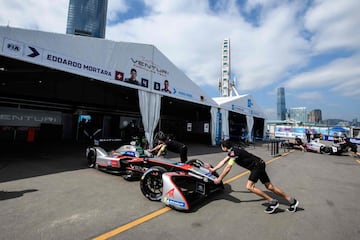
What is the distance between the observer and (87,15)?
6075 cm

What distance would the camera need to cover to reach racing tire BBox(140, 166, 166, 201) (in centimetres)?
340

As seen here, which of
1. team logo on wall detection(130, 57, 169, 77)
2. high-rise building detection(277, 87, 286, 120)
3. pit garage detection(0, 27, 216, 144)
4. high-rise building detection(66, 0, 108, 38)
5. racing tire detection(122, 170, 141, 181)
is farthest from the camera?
high-rise building detection(277, 87, 286, 120)

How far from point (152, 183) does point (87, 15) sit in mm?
74314

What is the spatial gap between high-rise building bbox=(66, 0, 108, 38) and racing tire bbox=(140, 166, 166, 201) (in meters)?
70.0

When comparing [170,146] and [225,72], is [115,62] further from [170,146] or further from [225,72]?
[225,72]

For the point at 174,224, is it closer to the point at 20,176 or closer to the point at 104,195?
the point at 104,195

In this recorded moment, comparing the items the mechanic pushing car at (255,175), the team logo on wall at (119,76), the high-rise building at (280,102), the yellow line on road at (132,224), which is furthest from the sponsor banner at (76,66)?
the high-rise building at (280,102)

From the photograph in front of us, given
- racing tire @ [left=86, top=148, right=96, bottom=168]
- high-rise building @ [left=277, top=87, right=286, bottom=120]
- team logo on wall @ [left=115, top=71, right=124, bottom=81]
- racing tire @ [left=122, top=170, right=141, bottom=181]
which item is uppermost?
high-rise building @ [left=277, top=87, right=286, bottom=120]

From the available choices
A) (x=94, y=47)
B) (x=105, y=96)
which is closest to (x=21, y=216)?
(x=94, y=47)

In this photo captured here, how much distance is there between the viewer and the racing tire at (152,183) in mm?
3397

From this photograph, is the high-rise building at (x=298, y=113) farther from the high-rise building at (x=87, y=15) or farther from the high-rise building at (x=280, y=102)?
the high-rise building at (x=87, y=15)

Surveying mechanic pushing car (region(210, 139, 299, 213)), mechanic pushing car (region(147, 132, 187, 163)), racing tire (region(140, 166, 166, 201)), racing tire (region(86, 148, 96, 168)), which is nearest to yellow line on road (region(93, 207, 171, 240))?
racing tire (region(140, 166, 166, 201))

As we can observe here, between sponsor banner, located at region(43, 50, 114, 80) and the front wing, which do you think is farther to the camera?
sponsor banner, located at region(43, 50, 114, 80)

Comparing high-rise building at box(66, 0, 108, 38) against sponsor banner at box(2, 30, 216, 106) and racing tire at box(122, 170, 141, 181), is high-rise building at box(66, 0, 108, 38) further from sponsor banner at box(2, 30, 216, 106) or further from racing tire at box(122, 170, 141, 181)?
racing tire at box(122, 170, 141, 181)
